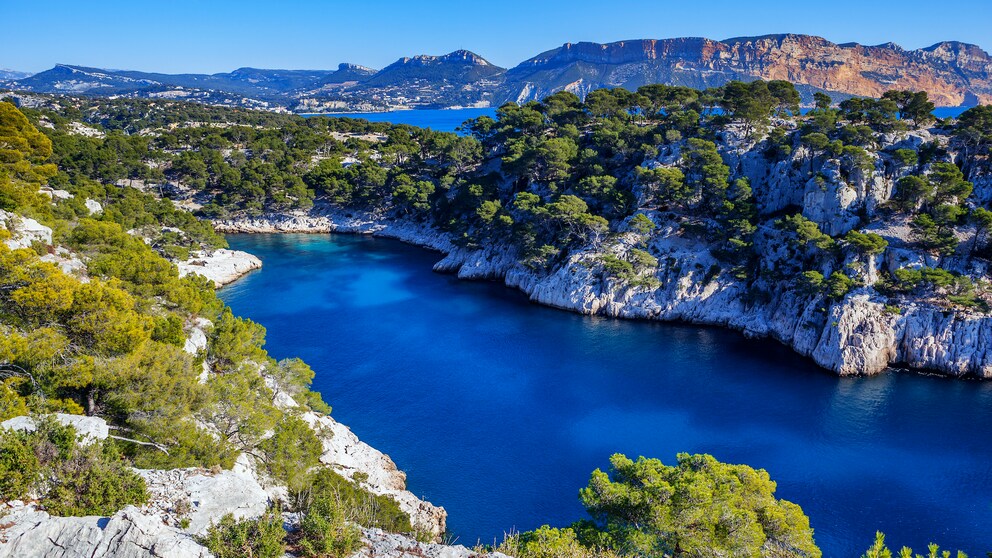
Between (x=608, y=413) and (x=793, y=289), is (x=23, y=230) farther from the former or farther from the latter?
(x=793, y=289)

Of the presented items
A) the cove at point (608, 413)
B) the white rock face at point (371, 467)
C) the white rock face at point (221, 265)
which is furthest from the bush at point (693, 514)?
the white rock face at point (221, 265)

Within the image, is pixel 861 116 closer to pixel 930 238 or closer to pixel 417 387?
pixel 930 238

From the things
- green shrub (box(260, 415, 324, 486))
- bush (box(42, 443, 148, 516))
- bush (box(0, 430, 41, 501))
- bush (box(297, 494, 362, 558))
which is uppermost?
bush (box(0, 430, 41, 501))

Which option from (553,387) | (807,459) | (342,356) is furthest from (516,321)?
(807,459)

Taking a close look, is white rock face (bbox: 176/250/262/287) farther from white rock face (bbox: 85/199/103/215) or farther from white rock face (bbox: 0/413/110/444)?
white rock face (bbox: 0/413/110/444)

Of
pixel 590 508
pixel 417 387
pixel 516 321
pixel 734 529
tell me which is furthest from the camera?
pixel 516 321

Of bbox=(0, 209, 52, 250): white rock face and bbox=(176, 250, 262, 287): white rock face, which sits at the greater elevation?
bbox=(0, 209, 52, 250): white rock face

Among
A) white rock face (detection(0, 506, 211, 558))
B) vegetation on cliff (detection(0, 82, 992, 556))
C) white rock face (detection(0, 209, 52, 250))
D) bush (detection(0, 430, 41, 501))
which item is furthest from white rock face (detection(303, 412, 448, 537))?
white rock face (detection(0, 209, 52, 250))
